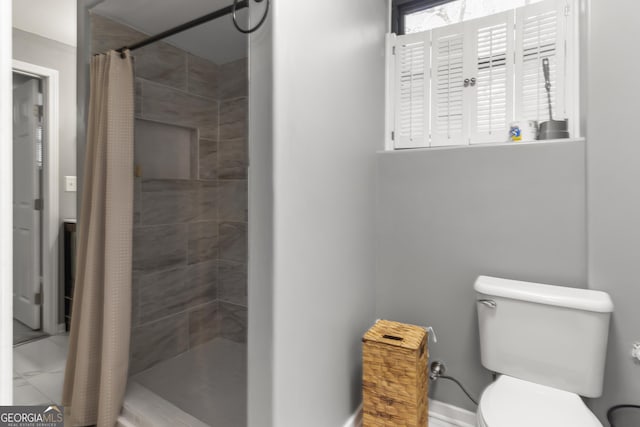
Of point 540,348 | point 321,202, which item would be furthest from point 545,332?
point 321,202

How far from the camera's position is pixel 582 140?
1407 millimetres

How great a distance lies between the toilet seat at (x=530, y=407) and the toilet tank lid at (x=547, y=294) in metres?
0.34

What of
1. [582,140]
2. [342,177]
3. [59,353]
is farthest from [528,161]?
[59,353]

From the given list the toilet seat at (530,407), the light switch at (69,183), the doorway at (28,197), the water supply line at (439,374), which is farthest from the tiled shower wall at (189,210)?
the toilet seat at (530,407)

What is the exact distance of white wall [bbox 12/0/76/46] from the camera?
2.12m

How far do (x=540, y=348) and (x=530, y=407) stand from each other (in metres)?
0.25

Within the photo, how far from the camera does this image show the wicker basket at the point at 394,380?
137cm

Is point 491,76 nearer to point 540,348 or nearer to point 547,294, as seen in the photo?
point 547,294

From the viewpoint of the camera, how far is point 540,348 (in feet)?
4.44

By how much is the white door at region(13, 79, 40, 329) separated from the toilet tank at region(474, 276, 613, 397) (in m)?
3.17

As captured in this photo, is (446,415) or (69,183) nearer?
(446,415)

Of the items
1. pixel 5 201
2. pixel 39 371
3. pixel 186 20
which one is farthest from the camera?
pixel 186 20

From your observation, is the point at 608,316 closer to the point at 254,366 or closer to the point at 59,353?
the point at 254,366

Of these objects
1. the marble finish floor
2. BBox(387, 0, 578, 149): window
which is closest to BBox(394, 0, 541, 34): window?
BBox(387, 0, 578, 149): window
